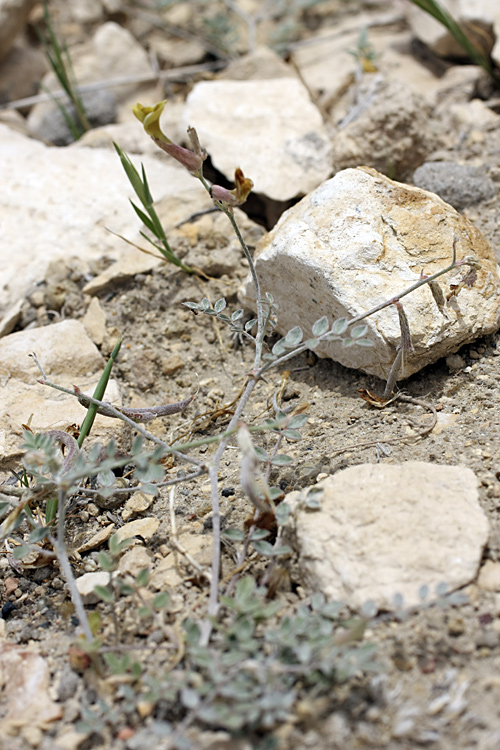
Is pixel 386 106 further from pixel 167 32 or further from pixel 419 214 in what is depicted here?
pixel 167 32

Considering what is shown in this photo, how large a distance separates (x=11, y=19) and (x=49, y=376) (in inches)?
120

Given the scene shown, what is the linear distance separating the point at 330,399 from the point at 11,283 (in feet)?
4.91

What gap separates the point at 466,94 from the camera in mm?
3404

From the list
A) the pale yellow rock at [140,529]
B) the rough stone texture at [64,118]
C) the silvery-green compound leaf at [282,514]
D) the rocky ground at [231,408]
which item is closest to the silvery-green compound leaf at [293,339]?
the rocky ground at [231,408]

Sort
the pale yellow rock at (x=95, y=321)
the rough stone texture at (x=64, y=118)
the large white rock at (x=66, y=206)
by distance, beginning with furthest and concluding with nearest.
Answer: the rough stone texture at (x=64, y=118), the large white rock at (x=66, y=206), the pale yellow rock at (x=95, y=321)

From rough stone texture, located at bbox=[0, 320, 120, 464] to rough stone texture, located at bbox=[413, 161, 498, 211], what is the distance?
156 centimetres

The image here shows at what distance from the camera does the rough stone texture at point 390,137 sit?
289 cm

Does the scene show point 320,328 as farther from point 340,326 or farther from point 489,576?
point 489,576

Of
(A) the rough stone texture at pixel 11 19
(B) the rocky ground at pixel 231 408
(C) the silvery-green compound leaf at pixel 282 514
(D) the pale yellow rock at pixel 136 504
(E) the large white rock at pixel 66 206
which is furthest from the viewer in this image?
(A) the rough stone texture at pixel 11 19

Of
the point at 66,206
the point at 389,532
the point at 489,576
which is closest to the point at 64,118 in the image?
the point at 66,206

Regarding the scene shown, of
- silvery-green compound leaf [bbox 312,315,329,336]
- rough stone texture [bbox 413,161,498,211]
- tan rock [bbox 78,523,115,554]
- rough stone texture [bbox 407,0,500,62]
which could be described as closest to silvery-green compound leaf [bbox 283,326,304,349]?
silvery-green compound leaf [bbox 312,315,329,336]

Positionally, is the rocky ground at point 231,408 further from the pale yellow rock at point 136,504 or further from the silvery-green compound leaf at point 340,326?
the silvery-green compound leaf at point 340,326

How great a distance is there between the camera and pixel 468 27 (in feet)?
→ 11.5

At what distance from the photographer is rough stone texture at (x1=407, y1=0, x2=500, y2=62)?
11.2 ft
